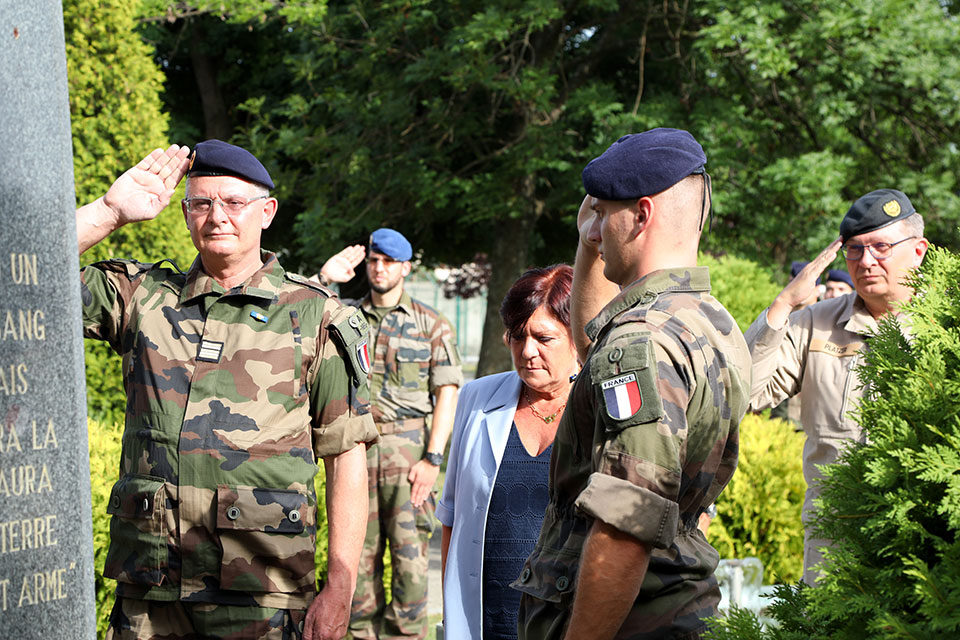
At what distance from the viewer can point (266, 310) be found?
3211 mm

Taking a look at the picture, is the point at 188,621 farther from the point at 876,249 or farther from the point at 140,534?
the point at 876,249

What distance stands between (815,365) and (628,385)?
8.38 ft

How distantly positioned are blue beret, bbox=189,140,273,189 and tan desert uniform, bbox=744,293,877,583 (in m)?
2.25

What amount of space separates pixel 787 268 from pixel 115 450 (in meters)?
10.2

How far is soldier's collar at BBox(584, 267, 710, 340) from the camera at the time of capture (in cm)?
218

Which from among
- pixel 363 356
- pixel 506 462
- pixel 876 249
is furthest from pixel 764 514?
pixel 363 356

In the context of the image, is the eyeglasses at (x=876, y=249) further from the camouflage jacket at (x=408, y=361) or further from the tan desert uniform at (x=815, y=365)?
the camouflage jacket at (x=408, y=361)

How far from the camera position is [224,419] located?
3.04 m

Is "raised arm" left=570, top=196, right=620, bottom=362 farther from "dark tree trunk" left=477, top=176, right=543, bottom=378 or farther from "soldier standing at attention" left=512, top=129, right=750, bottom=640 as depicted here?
"dark tree trunk" left=477, top=176, right=543, bottom=378

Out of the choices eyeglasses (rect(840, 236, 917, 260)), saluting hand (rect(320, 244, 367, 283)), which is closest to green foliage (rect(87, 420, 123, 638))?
saluting hand (rect(320, 244, 367, 283))

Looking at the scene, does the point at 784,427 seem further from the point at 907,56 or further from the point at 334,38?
the point at 334,38

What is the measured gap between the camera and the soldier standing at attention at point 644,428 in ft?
6.40

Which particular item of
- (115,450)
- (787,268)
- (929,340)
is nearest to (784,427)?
(115,450)

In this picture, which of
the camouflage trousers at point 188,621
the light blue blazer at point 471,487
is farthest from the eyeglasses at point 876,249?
the camouflage trousers at point 188,621
